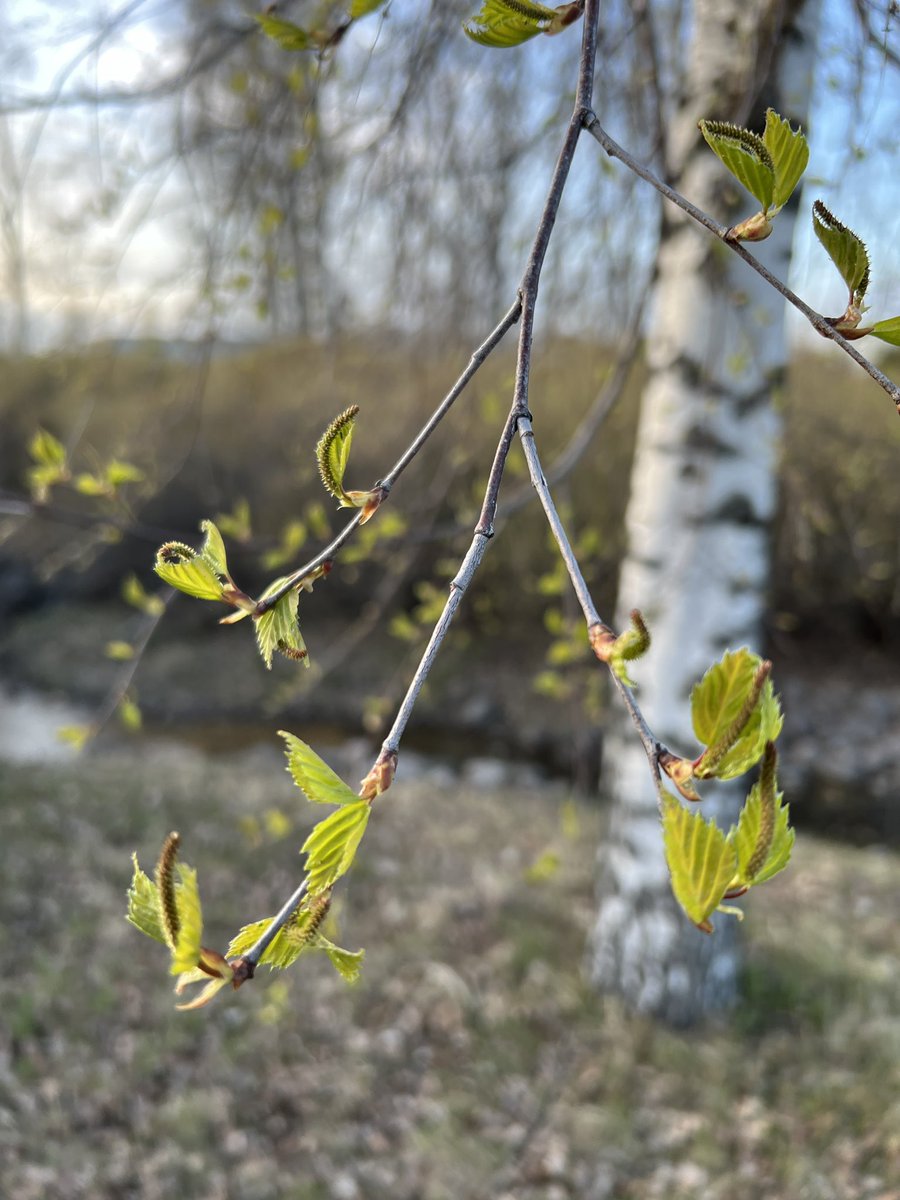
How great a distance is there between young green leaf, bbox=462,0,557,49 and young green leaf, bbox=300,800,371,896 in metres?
0.57

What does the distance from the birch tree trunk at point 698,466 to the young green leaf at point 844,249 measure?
1634mm

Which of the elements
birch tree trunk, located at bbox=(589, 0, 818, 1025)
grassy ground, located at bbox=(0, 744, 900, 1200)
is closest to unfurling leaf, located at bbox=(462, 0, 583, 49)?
birch tree trunk, located at bbox=(589, 0, 818, 1025)

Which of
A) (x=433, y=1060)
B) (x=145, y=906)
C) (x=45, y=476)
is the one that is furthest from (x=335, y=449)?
(x=433, y=1060)

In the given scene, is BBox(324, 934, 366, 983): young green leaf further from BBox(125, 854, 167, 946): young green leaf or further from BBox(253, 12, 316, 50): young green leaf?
BBox(253, 12, 316, 50): young green leaf

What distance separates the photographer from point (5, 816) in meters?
4.71

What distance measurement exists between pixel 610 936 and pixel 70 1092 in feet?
6.06

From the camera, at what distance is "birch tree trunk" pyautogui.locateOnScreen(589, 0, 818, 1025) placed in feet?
6.85

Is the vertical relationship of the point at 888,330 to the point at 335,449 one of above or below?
above

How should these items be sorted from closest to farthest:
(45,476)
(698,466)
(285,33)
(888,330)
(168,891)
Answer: (168,891) → (888,330) → (285,33) → (45,476) → (698,466)

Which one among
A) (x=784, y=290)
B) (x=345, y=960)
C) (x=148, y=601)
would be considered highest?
(x=784, y=290)

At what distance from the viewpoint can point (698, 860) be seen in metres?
0.48

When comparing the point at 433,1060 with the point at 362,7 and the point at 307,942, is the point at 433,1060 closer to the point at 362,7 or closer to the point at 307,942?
the point at 307,942

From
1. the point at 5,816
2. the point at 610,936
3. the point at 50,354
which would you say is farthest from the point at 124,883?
the point at 50,354

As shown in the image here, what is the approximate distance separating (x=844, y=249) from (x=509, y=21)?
31 centimetres
